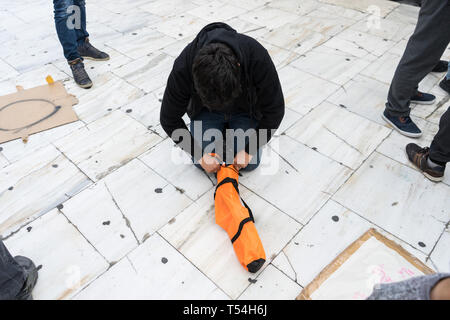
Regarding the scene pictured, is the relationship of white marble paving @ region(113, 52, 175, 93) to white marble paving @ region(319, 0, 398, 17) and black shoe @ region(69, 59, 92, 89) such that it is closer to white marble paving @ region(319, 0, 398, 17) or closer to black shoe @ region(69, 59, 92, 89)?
black shoe @ region(69, 59, 92, 89)

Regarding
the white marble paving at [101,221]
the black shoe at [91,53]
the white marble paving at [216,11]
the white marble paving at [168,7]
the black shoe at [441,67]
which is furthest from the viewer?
the white marble paving at [168,7]

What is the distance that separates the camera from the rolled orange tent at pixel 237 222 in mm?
1449

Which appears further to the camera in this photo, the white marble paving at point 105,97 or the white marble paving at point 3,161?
the white marble paving at point 105,97

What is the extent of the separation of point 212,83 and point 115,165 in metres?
1.14

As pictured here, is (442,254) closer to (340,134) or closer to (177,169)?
(340,134)

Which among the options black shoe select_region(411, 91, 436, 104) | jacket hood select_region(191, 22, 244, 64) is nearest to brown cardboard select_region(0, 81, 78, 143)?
jacket hood select_region(191, 22, 244, 64)

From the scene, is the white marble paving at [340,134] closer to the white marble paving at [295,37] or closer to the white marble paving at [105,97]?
the white marble paving at [295,37]

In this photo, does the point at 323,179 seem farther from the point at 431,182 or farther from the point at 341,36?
the point at 341,36

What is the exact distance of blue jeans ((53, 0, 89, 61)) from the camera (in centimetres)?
248

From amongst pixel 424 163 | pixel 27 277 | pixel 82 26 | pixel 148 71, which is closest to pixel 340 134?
pixel 424 163

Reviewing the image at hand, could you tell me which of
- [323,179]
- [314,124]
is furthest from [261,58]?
[314,124]

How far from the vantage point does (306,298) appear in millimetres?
1374

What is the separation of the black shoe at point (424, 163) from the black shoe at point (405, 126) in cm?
16

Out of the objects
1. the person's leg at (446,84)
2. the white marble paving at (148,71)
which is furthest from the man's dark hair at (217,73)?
the person's leg at (446,84)
